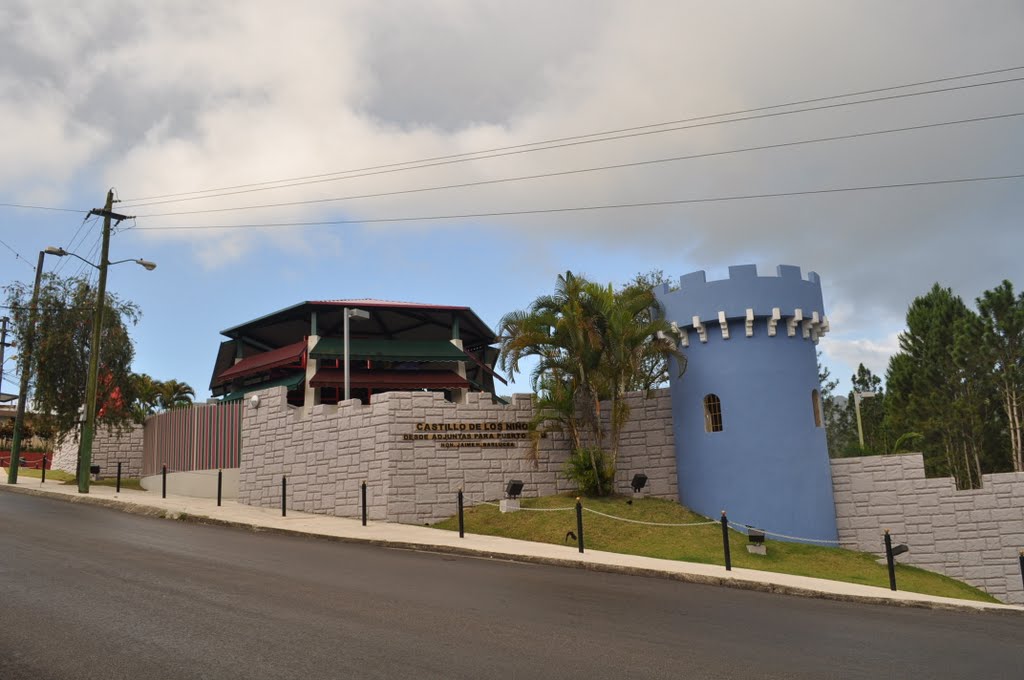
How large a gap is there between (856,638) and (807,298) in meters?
13.0

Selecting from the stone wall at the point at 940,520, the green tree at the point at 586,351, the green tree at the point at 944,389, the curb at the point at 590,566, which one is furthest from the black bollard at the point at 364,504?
the green tree at the point at 944,389

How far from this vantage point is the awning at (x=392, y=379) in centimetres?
3294

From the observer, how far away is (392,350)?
114ft

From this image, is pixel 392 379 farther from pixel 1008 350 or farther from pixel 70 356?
pixel 1008 350

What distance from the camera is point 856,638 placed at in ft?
30.0

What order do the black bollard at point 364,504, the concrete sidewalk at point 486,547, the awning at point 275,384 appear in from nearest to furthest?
1. the concrete sidewalk at point 486,547
2. the black bollard at point 364,504
3. the awning at point 275,384

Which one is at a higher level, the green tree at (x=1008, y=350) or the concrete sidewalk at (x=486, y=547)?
the green tree at (x=1008, y=350)

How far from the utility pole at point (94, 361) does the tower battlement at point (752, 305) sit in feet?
57.2

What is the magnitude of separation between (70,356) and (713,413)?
21.5m

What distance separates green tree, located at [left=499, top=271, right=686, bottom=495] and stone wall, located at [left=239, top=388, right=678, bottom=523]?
41.2 inches

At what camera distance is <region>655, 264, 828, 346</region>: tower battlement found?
66.5ft

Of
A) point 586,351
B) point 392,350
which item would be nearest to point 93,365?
point 392,350

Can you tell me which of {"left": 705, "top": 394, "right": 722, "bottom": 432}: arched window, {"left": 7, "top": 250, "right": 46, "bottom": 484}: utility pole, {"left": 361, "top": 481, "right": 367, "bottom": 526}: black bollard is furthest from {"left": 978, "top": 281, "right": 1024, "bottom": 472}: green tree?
{"left": 7, "top": 250, "right": 46, "bottom": 484}: utility pole

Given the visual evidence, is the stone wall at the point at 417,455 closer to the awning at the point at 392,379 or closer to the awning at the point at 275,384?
the awning at the point at 275,384
